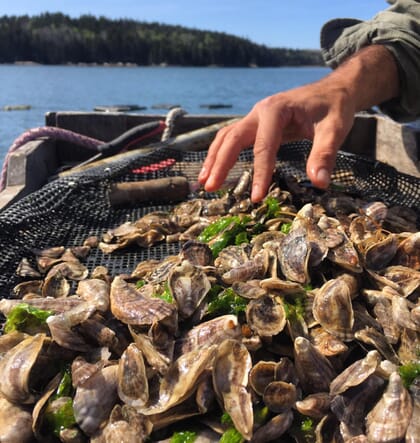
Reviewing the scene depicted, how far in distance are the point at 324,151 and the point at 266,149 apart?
40 cm

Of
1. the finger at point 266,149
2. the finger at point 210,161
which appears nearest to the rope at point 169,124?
the finger at point 210,161

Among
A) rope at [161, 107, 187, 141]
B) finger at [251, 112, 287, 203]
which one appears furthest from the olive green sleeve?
rope at [161, 107, 187, 141]

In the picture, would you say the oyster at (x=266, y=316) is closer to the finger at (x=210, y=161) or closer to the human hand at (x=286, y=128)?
the human hand at (x=286, y=128)

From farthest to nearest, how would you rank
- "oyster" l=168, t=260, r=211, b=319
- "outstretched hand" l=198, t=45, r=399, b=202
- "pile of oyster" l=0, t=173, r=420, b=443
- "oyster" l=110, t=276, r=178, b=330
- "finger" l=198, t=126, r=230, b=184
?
"finger" l=198, t=126, r=230, b=184
"outstretched hand" l=198, t=45, r=399, b=202
"oyster" l=168, t=260, r=211, b=319
"oyster" l=110, t=276, r=178, b=330
"pile of oyster" l=0, t=173, r=420, b=443

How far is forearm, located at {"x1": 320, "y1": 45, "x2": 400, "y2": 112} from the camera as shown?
127 inches

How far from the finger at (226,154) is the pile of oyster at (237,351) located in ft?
3.09

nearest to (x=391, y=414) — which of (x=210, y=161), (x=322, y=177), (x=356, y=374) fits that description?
(x=356, y=374)

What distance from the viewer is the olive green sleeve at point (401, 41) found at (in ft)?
12.1

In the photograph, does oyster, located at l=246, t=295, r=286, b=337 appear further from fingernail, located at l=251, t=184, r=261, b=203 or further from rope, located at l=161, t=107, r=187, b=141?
rope, located at l=161, t=107, r=187, b=141

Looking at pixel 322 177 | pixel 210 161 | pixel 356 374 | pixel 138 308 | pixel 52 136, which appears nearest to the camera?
pixel 356 374

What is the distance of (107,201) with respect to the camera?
12.1 ft

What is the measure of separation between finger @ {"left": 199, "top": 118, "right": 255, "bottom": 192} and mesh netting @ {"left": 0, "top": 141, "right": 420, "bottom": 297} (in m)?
0.50

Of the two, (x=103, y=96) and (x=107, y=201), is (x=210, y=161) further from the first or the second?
(x=103, y=96)

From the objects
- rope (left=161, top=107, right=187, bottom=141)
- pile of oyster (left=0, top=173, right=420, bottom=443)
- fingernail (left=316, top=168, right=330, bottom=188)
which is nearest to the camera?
pile of oyster (left=0, top=173, right=420, bottom=443)
